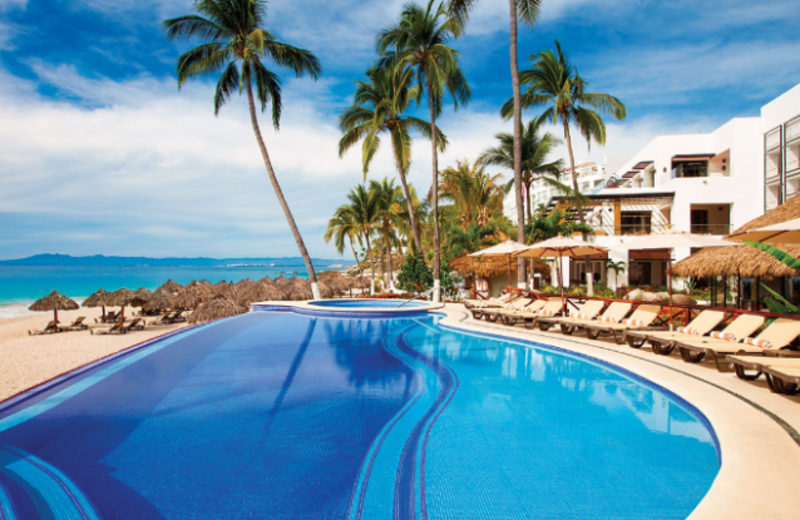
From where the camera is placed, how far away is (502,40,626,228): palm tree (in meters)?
18.5

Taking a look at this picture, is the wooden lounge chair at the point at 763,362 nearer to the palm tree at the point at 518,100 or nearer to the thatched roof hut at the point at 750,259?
the thatched roof hut at the point at 750,259

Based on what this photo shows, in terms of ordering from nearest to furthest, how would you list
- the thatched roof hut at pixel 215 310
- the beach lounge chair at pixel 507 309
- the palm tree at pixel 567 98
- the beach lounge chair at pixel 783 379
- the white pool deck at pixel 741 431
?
1. the white pool deck at pixel 741 431
2. the beach lounge chair at pixel 783 379
3. the beach lounge chair at pixel 507 309
4. the thatched roof hut at pixel 215 310
5. the palm tree at pixel 567 98

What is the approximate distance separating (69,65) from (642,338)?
21.6 meters

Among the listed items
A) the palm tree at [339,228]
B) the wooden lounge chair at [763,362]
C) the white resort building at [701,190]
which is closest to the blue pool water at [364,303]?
the palm tree at [339,228]

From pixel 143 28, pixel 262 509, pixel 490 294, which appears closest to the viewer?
pixel 262 509

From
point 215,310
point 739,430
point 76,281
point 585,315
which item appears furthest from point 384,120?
point 76,281

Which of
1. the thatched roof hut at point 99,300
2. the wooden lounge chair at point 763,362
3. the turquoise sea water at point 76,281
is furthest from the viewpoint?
the turquoise sea water at point 76,281

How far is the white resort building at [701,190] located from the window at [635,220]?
1.9 inches

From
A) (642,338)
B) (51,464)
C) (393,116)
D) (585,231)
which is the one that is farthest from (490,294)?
(51,464)

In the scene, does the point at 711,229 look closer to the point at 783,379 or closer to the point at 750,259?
the point at 750,259

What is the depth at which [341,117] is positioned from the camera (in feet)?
67.5

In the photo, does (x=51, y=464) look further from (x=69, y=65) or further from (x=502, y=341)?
(x=69, y=65)

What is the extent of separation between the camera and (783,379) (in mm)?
4418

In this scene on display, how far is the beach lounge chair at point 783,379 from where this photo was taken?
428cm
